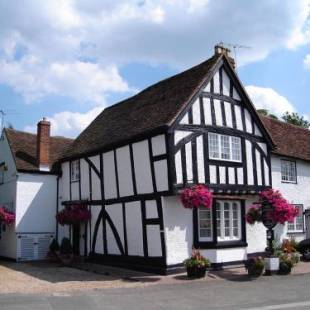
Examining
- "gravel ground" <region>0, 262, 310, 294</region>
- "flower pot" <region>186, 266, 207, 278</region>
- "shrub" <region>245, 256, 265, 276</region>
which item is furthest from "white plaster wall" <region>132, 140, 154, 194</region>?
"shrub" <region>245, 256, 265, 276</region>

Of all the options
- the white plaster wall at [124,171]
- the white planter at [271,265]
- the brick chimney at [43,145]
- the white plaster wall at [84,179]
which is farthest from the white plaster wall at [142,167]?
the brick chimney at [43,145]

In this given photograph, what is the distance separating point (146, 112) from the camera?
66.8 ft

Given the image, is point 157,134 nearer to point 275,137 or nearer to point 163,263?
point 163,263

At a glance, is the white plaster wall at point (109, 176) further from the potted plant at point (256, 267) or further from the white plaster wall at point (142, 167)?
the potted plant at point (256, 267)

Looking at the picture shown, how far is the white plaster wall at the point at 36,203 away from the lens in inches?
918

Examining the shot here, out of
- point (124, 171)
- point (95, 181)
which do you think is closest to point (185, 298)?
point (124, 171)

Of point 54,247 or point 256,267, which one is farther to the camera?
point 54,247

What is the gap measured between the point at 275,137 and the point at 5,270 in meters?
15.1

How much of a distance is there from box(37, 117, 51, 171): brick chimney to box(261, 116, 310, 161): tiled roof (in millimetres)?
11313

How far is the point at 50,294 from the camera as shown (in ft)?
43.0

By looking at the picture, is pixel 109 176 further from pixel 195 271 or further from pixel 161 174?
pixel 195 271

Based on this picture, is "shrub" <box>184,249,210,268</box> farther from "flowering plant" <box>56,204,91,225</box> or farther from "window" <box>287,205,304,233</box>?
"window" <box>287,205,304,233</box>

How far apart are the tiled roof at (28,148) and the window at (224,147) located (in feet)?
30.7

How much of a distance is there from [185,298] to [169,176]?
5.53 meters
